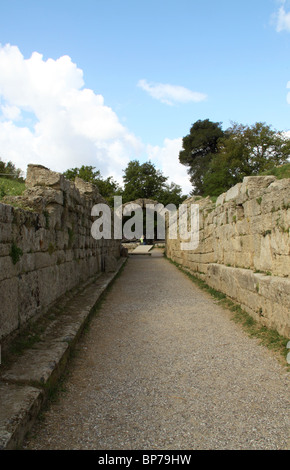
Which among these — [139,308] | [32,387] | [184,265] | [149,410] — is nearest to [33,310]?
[32,387]

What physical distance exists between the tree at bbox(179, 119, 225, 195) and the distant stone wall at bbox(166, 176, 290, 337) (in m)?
40.6

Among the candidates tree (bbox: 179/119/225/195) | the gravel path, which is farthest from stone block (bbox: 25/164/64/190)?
tree (bbox: 179/119/225/195)

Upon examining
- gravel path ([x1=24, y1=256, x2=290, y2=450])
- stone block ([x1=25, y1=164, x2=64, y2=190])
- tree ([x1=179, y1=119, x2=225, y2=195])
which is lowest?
gravel path ([x1=24, y1=256, x2=290, y2=450])

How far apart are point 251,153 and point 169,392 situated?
3320 cm

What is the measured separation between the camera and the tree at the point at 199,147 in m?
49.1

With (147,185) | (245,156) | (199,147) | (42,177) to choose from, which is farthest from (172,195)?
(42,177)

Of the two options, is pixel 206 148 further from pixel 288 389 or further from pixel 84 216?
pixel 288 389

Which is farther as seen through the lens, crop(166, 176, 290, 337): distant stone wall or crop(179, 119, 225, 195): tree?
crop(179, 119, 225, 195): tree

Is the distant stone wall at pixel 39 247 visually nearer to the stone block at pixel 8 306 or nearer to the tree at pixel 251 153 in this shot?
the stone block at pixel 8 306

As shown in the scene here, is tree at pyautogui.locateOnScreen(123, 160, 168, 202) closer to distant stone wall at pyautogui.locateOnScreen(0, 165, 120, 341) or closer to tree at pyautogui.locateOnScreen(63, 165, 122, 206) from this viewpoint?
tree at pyautogui.locateOnScreen(63, 165, 122, 206)

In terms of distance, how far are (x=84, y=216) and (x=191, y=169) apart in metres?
43.5

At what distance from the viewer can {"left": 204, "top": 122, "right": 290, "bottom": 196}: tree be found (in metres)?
31.5

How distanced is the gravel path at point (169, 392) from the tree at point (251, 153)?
25988 mm

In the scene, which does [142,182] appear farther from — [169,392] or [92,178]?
[169,392]
